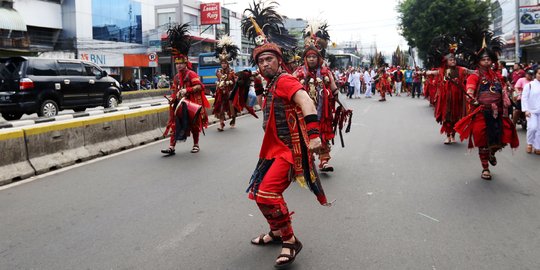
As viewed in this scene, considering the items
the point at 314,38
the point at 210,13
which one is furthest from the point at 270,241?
the point at 210,13

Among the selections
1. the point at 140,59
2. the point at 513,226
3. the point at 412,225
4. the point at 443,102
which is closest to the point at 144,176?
the point at 412,225

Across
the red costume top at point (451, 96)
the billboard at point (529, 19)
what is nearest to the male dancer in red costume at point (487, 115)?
the red costume top at point (451, 96)

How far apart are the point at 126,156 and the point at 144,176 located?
2024mm

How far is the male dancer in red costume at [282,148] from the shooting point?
152 inches

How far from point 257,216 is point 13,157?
4.18m

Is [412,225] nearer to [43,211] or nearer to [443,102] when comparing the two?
[43,211]

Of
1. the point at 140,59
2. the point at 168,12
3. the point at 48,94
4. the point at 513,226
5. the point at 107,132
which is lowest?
the point at 513,226

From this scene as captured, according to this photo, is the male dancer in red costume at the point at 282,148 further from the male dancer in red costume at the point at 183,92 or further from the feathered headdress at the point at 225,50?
the feathered headdress at the point at 225,50

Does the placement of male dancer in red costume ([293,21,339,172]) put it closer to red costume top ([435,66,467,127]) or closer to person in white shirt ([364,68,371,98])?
red costume top ([435,66,467,127])

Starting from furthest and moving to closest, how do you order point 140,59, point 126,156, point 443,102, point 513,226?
point 140,59 < point 443,102 < point 126,156 < point 513,226

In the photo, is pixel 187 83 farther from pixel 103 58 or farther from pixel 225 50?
pixel 103 58

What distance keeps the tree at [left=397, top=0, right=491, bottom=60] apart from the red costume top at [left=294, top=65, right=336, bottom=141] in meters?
30.9

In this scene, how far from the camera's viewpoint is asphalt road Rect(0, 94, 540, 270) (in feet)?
13.2

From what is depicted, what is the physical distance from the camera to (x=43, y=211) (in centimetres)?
548
